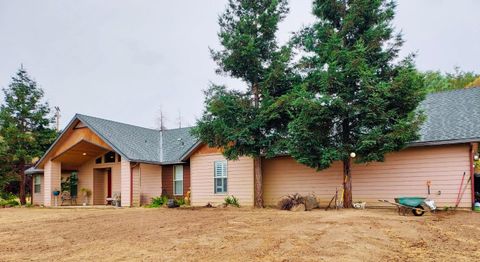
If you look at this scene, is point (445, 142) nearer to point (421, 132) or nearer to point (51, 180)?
point (421, 132)

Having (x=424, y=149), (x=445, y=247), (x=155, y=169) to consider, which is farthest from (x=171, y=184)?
(x=445, y=247)

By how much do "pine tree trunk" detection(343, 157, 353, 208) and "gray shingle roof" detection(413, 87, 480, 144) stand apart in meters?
2.52

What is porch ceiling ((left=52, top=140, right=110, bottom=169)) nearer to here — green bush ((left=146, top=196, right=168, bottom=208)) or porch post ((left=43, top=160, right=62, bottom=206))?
porch post ((left=43, top=160, right=62, bottom=206))

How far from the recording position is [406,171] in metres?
13.5

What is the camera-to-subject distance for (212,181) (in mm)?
17688

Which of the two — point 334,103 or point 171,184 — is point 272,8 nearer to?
point 334,103

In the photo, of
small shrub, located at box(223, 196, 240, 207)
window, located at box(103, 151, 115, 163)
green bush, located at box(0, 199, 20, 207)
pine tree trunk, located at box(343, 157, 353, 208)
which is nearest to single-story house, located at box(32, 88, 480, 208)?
window, located at box(103, 151, 115, 163)

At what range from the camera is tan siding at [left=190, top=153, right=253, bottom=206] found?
54.9ft

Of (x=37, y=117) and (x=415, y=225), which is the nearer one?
(x=415, y=225)

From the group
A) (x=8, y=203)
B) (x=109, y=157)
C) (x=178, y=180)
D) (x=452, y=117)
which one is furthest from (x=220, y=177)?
(x=8, y=203)

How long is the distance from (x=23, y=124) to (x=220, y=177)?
1470 centimetres

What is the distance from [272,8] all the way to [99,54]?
48.4 ft

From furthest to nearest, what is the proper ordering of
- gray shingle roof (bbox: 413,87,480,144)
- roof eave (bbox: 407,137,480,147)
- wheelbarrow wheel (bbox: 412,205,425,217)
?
1. gray shingle roof (bbox: 413,87,480,144)
2. roof eave (bbox: 407,137,480,147)
3. wheelbarrow wheel (bbox: 412,205,425,217)

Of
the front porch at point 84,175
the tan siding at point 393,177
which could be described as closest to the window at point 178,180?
the front porch at point 84,175
